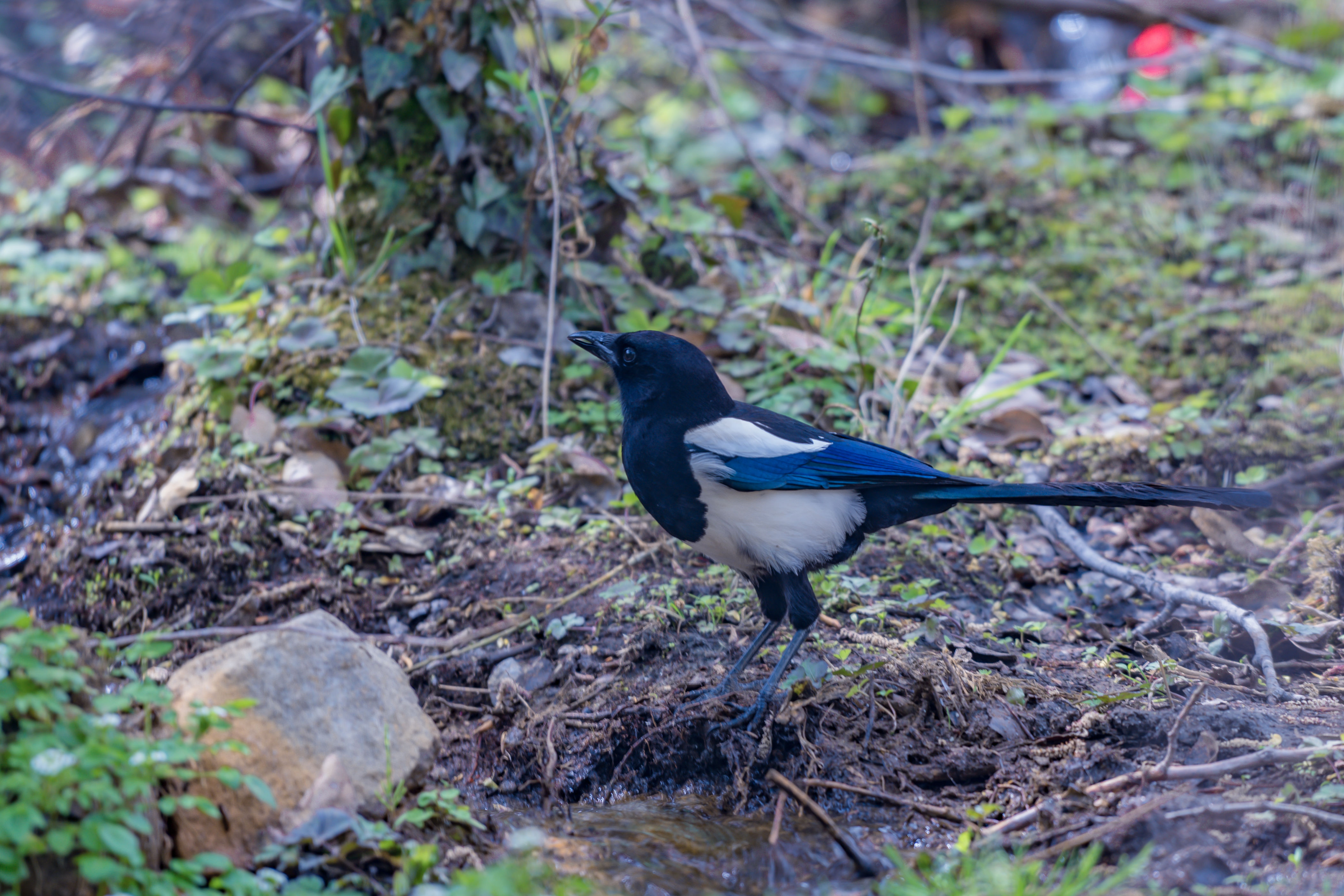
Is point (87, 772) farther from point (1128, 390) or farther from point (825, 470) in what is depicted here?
point (1128, 390)

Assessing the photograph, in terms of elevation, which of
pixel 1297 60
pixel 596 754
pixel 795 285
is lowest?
pixel 596 754

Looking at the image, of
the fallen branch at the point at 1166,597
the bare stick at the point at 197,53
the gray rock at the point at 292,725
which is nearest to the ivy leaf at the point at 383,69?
the bare stick at the point at 197,53

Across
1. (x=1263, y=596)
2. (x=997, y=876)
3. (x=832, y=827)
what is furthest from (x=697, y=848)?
(x=1263, y=596)

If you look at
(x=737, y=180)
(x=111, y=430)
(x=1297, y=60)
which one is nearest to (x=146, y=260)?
(x=111, y=430)

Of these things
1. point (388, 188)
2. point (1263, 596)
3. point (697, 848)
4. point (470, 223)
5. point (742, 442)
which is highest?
point (388, 188)

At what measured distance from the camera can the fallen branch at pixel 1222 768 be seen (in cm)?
206

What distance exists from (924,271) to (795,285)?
0.89 meters

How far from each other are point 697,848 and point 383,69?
10.3 feet

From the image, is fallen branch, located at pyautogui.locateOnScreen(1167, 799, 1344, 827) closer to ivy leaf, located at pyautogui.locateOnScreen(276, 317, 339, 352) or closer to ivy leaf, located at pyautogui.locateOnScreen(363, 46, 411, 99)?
ivy leaf, located at pyautogui.locateOnScreen(276, 317, 339, 352)

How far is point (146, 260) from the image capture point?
5.43m

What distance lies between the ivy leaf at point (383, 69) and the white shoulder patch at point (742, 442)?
2134 millimetres

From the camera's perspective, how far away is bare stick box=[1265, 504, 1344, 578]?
3.21m

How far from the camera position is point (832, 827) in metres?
2.11

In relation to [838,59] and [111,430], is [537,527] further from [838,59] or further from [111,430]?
[838,59]
